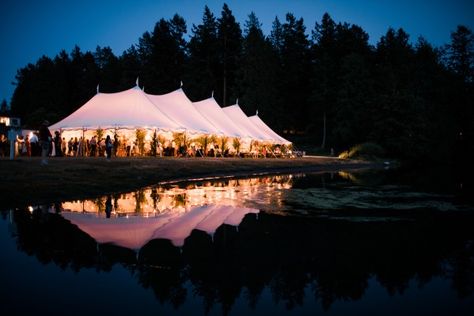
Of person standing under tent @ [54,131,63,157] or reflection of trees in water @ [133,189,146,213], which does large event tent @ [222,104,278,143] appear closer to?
person standing under tent @ [54,131,63,157]

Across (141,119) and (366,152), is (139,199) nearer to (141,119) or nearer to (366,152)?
(141,119)

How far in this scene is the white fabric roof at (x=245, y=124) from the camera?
36.8m

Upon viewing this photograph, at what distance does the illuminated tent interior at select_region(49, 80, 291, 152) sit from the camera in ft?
89.7

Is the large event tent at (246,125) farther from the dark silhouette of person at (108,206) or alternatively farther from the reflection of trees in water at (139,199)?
the dark silhouette of person at (108,206)

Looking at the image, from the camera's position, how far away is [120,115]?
27.9 metres

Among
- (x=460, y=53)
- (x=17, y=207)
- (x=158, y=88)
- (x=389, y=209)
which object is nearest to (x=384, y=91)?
(x=460, y=53)

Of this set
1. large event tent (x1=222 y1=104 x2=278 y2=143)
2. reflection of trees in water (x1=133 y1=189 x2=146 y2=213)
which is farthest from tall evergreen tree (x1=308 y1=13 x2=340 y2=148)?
reflection of trees in water (x1=133 y1=189 x2=146 y2=213)

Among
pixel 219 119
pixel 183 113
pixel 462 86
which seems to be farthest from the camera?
pixel 462 86

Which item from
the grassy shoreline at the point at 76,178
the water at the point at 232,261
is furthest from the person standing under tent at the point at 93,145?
the water at the point at 232,261

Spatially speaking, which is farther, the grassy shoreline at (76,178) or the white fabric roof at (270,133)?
the white fabric roof at (270,133)

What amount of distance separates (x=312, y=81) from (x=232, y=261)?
2546 inches

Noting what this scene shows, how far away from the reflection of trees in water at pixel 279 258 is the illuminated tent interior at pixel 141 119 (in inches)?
774

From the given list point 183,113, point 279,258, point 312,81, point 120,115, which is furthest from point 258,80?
point 279,258

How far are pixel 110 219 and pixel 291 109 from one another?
214ft
